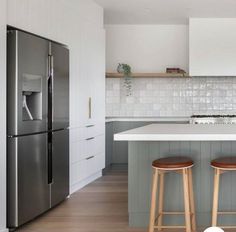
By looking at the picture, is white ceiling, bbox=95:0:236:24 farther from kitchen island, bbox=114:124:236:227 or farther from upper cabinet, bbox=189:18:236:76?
kitchen island, bbox=114:124:236:227

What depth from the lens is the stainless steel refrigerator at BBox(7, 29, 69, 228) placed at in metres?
3.22

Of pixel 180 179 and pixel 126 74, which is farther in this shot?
pixel 126 74

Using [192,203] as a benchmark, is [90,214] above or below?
below

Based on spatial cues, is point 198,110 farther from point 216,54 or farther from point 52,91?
point 52,91

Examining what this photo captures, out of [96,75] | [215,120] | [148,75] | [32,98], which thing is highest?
[148,75]

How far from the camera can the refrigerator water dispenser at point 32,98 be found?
11.3 ft

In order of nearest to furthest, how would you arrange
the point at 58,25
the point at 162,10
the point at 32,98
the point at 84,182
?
the point at 32,98 → the point at 58,25 → the point at 84,182 → the point at 162,10

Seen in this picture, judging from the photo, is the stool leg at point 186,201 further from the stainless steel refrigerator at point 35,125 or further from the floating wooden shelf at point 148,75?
the floating wooden shelf at point 148,75

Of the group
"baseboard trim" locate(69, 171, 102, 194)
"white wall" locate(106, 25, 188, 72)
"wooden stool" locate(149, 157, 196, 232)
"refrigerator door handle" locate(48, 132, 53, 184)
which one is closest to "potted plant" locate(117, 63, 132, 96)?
"white wall" locate(106, 25, 188, 72)

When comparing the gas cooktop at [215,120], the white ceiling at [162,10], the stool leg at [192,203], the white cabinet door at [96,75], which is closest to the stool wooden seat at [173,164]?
the stool leg at [192,203]

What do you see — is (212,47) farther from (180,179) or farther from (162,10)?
(180,179)

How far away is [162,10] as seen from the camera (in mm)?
6141

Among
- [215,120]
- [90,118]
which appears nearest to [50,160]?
[90,118]

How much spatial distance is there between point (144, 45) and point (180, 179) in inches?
173
